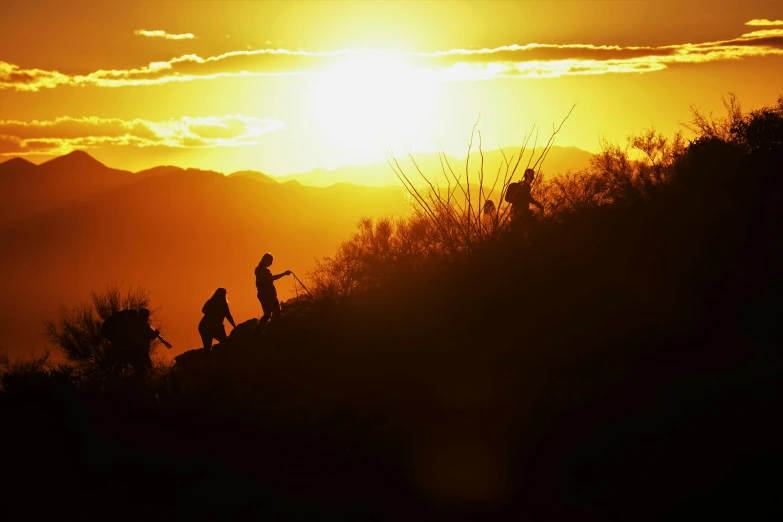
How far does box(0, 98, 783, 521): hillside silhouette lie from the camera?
1240 cm

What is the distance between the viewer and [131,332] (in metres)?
18.0

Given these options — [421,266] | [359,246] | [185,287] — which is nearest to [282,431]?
[421,266]

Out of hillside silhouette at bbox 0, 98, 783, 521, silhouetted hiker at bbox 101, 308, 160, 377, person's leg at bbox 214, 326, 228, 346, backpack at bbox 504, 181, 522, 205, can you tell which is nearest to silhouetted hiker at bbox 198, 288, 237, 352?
person's leg at bbox 214, 326, 228, 346

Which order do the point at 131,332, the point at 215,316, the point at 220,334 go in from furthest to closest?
1. the point at 220,334
2. the point at 215,316
3. the point at 131,332

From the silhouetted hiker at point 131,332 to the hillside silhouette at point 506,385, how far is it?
2.97 feet

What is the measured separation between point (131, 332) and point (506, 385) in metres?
9.06

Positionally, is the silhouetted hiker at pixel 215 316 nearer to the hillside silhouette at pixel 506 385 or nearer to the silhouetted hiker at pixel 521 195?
the hillside silhouette at pixel 506 385

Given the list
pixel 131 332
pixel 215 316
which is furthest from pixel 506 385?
pixel 131 332

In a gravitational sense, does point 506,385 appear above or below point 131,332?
below

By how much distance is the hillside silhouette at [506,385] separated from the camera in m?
12.4

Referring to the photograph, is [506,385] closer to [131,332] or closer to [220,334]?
[220,334]

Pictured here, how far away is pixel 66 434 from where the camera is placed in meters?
16.4

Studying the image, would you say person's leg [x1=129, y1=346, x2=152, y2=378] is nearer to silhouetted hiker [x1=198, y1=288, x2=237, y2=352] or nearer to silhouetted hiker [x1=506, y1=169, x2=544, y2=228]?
silhouetted hiker [x1=198, y1=288, x2=237, y2=352]

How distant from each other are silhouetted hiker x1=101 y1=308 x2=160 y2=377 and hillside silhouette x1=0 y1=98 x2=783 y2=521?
91 cm
